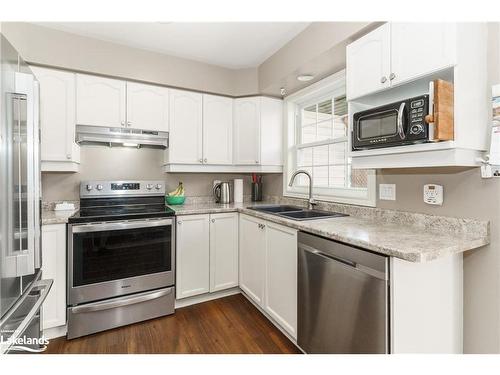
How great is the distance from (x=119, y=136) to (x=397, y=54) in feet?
7.43

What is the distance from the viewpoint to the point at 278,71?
2.50 meters

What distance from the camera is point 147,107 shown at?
8.40 feet

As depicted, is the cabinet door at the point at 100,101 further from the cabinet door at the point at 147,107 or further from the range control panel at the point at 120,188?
the range control panel at the point at 120,188

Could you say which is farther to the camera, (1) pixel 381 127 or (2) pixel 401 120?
(1) pixel 381 127

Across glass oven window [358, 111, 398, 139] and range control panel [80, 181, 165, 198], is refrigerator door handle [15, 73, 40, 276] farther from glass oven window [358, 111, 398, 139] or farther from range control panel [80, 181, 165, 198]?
glass oven window [358, 111, 398, 139]

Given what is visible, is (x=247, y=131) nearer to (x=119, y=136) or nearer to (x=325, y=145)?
(x=325, y=145)

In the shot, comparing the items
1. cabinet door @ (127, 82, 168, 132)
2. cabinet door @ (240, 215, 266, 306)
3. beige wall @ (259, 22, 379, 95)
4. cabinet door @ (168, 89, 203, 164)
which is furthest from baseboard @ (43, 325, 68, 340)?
beige wall @ (259, 22, 379, 95)

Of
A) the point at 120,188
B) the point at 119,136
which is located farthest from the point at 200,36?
the point at 120,188

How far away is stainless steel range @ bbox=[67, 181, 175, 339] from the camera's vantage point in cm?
198

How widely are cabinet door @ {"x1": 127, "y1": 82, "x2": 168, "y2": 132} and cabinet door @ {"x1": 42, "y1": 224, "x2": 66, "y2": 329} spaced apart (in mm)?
1130

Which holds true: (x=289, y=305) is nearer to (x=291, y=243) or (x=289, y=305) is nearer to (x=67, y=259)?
(x=291, y=243)

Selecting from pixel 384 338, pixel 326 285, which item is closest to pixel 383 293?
pixel 384 338

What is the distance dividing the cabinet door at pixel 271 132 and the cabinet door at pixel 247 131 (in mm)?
56
